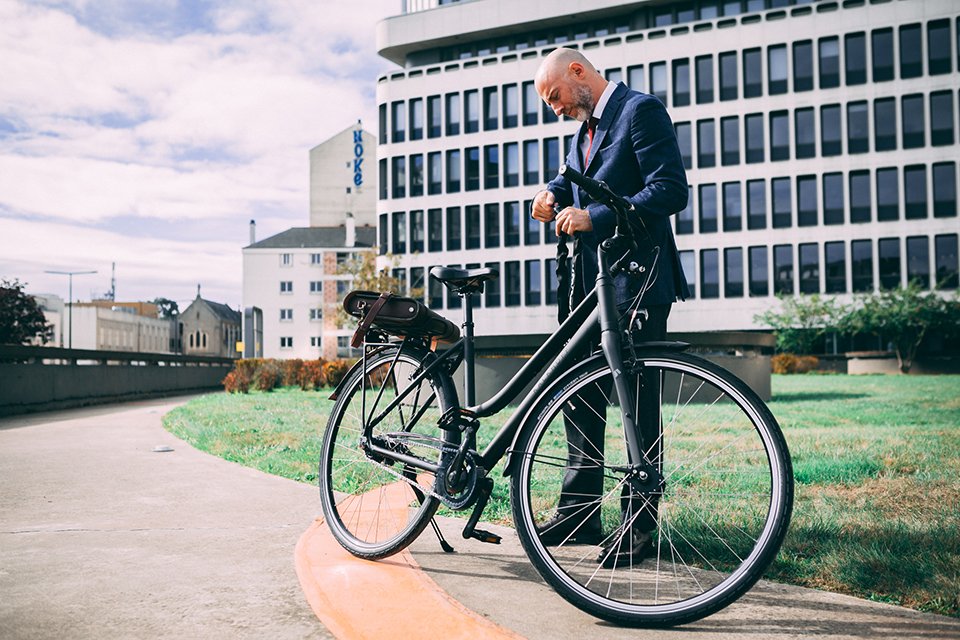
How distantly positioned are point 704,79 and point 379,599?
160 feet

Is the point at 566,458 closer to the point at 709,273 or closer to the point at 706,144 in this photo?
the point at 709,273

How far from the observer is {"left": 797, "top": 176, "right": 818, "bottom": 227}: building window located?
45.3 meters

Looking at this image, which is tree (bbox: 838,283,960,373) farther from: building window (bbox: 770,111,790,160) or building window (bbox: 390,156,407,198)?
building window (bbox: 390,156,407,198)

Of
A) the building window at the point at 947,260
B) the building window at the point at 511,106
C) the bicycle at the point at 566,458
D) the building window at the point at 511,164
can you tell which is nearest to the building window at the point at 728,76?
the building window at the point at 511,106

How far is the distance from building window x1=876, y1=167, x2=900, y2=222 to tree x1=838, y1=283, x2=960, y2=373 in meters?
4.33

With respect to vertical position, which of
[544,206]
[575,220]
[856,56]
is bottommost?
[575,220]

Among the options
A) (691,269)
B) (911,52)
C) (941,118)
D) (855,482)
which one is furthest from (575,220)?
(911,52)

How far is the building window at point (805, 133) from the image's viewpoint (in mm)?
45219

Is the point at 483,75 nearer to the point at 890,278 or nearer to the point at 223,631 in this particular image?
the point at 890,278

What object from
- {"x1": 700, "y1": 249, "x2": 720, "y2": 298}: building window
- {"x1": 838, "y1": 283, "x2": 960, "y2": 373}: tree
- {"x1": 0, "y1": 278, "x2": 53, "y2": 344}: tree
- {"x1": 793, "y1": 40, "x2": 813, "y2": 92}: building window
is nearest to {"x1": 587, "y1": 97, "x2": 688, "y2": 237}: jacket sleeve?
{"x1": 838, "y1": 283, "x2": 960, "y2": 373}: tree

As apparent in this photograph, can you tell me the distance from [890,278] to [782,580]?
1819 inches

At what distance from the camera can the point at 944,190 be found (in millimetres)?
42906

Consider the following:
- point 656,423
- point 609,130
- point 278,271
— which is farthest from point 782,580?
point 278,271

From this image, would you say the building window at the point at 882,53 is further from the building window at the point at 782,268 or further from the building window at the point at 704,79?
the building window at the point at 782,268
